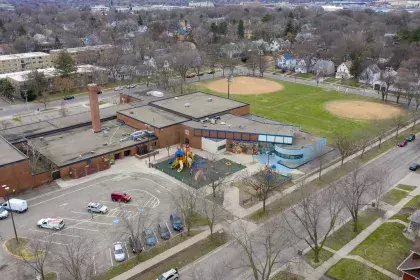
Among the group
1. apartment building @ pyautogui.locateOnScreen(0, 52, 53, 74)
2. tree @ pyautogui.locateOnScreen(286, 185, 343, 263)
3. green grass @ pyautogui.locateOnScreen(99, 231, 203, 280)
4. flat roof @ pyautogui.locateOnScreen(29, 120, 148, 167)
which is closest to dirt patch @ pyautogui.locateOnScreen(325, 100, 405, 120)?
tree @ pyautogui.locateOnScreen(286, 185, 343, 263)

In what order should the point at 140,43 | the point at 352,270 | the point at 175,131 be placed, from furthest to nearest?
the point at 140,43
the point at 175,131
the point at 352,270

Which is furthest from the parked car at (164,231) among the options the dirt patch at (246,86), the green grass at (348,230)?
the dirt patch at (246,86)

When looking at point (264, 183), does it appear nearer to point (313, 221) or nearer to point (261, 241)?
point (313, 221)

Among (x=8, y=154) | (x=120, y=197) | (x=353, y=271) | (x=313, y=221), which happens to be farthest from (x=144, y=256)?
(x=8, y=154)

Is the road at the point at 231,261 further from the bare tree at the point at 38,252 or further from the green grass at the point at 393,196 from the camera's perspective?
the bare tree at the point at 38,252

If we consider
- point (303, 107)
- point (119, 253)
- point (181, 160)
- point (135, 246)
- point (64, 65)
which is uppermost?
point (64, 65)

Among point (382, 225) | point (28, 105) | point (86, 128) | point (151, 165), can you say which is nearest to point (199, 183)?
point (151, 165)

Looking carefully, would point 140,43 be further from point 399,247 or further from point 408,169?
point 399,247
